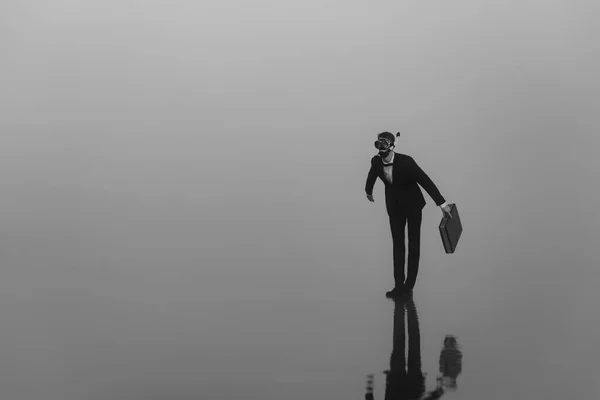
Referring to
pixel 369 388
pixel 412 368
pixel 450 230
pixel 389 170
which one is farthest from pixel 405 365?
pixel 389 170

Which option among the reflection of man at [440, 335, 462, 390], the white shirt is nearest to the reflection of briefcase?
the white shirt

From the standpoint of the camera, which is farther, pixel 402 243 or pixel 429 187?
pixel 402 243

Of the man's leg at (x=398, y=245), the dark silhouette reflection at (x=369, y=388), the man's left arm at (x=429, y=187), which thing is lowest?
the dark silhouette reflection at (x=369, y=388)

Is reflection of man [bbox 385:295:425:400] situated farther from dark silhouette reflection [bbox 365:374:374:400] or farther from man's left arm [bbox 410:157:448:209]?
man's left arm [bbox 410:157:448:209]

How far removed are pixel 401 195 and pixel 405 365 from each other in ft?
5.87

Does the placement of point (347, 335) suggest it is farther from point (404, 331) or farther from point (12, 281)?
point (12, 281)

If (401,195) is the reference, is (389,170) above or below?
above

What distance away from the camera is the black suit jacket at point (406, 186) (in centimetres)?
589

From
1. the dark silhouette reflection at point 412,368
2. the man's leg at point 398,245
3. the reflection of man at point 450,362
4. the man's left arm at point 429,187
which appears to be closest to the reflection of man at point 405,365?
the dark silhouette reflection at point 412,368

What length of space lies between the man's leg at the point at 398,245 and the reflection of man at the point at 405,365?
0.46 m

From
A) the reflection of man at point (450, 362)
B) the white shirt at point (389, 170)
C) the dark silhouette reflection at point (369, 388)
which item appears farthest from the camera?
the white shirt at point (389, 170)

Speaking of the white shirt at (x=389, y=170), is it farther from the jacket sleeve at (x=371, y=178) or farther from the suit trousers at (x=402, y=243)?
the suit trousers at (x=402, y=243)

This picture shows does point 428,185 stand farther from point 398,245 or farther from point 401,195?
point 398,245

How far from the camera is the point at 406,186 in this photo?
236 inches
